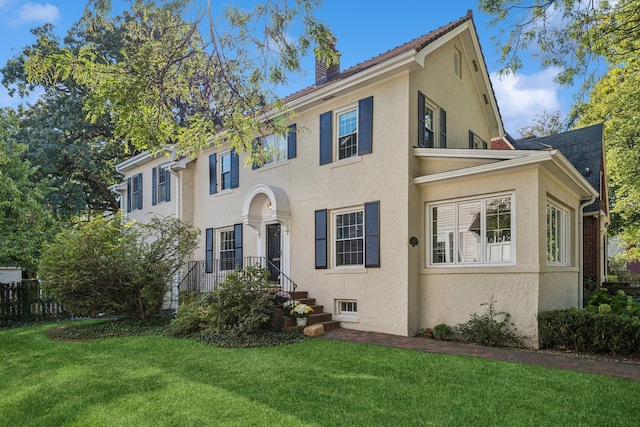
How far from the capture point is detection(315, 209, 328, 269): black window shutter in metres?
10.5

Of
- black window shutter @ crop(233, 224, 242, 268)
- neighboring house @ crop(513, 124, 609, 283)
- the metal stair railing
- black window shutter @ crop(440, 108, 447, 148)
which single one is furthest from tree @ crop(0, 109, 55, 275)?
neighboring house @ crop(513, 124, 609, 283)

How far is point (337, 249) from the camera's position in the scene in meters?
10.4

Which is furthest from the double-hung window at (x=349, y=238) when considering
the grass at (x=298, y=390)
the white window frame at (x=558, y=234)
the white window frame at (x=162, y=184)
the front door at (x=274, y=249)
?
the white window frame at (x=162, y=184)

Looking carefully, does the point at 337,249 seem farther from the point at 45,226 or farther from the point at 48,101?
the point at 48,101

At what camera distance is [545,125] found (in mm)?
32406

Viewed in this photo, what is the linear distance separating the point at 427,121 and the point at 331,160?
2673 mm

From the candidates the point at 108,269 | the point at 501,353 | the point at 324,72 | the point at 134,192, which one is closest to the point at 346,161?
the point at 324,72

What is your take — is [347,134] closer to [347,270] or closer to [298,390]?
[347,270]

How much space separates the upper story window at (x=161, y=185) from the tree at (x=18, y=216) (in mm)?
4076

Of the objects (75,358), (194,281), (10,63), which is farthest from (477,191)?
(10,63)

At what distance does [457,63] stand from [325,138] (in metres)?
4.73

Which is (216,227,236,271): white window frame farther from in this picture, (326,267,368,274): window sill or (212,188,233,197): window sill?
(326,267,368,274): window sill

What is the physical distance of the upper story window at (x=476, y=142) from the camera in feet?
41.3

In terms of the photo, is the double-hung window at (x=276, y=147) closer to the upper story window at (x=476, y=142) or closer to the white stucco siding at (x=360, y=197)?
the white stucco siding at (x=360, y=197)
